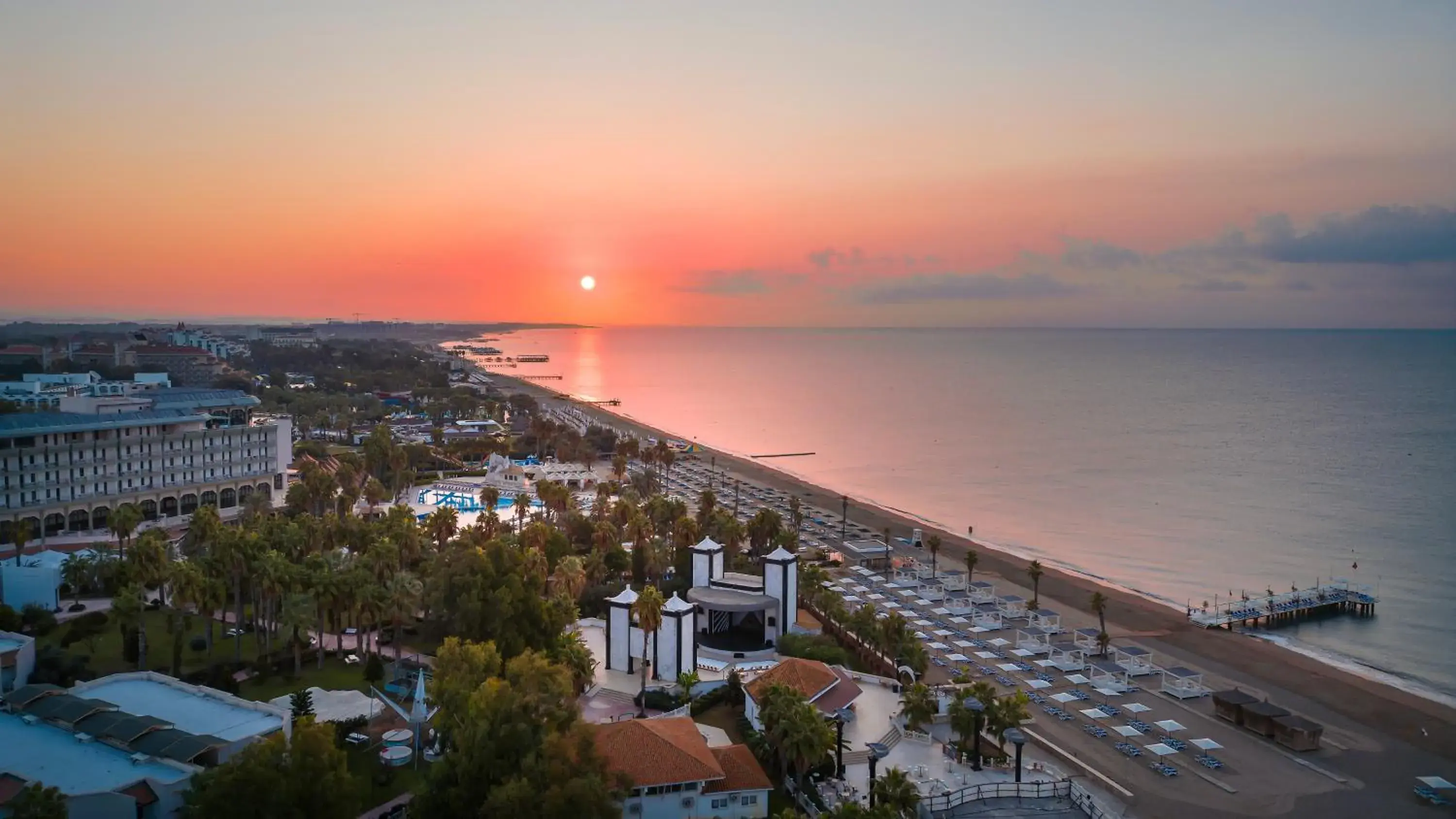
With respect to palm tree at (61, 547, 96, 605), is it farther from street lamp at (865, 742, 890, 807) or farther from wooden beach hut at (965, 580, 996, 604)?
wooden beach hut at (965, 580, 996, 604)

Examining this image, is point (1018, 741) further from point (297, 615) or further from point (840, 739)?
point (297, 615)

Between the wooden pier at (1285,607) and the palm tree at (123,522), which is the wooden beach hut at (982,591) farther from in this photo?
the palm tree at (123,522)

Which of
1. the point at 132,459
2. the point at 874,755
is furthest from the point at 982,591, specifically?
the point at 132,459

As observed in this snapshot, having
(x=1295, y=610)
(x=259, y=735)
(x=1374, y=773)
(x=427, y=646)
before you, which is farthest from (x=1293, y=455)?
(x=259, y=735)

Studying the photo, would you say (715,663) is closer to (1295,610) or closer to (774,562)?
Answer: (774,562)

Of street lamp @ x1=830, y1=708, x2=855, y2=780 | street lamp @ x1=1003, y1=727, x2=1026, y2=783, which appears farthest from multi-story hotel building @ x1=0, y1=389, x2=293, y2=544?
street lamp @ x1=1003, y1=727, x2=1026, y2=783
